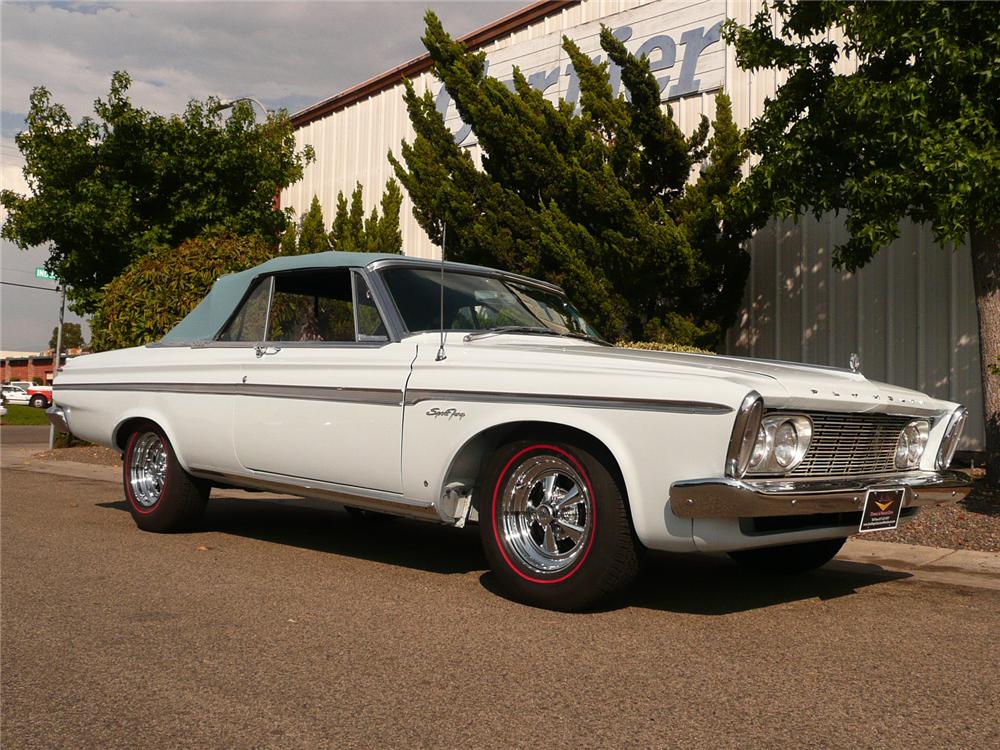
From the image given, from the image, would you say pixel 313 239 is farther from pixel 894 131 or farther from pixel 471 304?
pixel 471 304

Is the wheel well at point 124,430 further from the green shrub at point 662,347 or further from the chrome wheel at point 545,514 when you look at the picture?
the green shrub at point 662,347

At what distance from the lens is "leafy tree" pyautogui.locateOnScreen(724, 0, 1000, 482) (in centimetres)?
696

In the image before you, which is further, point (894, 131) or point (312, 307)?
point (894, 131)

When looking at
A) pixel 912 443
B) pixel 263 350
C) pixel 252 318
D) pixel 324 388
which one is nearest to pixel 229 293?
pixel 252 318

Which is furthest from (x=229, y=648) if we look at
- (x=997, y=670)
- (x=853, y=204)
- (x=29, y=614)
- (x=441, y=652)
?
(x=853, y=204)

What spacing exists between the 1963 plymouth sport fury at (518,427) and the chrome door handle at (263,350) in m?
0.03

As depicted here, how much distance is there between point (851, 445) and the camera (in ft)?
14.6

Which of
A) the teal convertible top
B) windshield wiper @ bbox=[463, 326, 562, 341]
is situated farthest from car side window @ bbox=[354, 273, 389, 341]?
windshield wiper @ bbox=[463, 326, 562, 341]

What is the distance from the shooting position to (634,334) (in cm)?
1188

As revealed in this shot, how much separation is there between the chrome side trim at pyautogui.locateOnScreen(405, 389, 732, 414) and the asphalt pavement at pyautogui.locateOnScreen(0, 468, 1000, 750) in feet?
3.03

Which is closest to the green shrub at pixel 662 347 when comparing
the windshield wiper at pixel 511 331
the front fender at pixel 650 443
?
the windshield wiper at pixel 511 331

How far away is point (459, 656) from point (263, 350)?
2842mm

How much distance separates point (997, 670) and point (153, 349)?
5.41 m

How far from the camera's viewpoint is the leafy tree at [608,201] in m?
10.9
